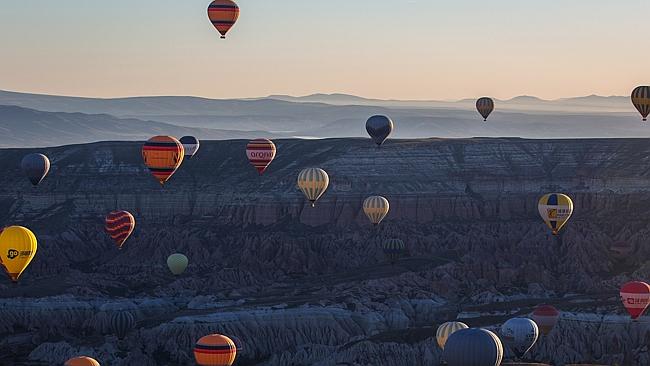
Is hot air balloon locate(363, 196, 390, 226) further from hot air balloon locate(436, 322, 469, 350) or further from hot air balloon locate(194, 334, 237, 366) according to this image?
hot air balloon locate(194, 334, 237, 366)

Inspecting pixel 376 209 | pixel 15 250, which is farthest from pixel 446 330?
pixel 376 209

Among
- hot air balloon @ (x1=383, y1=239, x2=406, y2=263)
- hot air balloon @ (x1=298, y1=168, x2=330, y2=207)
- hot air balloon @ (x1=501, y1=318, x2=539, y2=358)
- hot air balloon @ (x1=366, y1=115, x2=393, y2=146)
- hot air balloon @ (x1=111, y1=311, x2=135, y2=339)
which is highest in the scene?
hot air balloon @ (x1=366, y1=115, x2=393, y2=146)

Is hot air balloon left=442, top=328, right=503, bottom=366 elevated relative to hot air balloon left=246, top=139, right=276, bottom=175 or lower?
lower

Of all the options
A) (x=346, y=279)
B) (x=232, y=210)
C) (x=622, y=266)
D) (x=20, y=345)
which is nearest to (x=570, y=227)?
(x=622, y=266)

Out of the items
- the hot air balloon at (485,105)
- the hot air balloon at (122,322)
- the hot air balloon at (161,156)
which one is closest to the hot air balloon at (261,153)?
the hot air balloon at (122,322)

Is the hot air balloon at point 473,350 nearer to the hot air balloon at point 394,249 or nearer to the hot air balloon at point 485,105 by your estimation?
the hot air balloon at point 394,249

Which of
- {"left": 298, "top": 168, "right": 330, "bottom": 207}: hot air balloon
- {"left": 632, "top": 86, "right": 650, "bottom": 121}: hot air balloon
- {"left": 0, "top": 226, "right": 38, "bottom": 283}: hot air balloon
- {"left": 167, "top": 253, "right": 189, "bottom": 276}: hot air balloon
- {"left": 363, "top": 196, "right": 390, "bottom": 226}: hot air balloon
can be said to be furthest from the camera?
{"left": 363, "top": 196, "right": 390, "bottom": 226}: hot air balloon

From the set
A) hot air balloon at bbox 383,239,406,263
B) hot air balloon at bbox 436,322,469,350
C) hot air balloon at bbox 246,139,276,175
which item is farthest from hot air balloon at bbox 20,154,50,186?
hot air balloon at bbox 436,322,469,350
